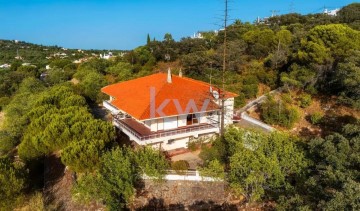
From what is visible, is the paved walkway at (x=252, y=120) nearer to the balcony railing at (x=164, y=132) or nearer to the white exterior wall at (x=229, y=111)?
the white exterior wall at (x=229, y=111)

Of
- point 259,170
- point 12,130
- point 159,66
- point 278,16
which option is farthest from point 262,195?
point 278,16

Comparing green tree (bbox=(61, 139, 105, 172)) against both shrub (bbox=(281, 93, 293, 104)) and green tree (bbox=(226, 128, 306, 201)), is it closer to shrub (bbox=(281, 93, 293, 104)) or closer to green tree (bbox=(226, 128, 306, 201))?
green tree (bbox=(226, 128, 306, 201))

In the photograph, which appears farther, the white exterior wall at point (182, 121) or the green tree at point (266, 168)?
the white exterior wall at point (182, 121)

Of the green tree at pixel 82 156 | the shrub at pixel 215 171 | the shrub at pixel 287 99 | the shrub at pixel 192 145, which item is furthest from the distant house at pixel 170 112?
the shrub at pixel 287 99

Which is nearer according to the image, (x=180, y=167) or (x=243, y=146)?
(x=243, y=146)

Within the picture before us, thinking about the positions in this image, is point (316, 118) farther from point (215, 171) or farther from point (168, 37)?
point (168, 37)

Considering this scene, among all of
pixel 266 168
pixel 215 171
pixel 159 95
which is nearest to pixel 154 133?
pixel 159 95

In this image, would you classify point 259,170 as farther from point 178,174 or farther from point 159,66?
point 159,66
